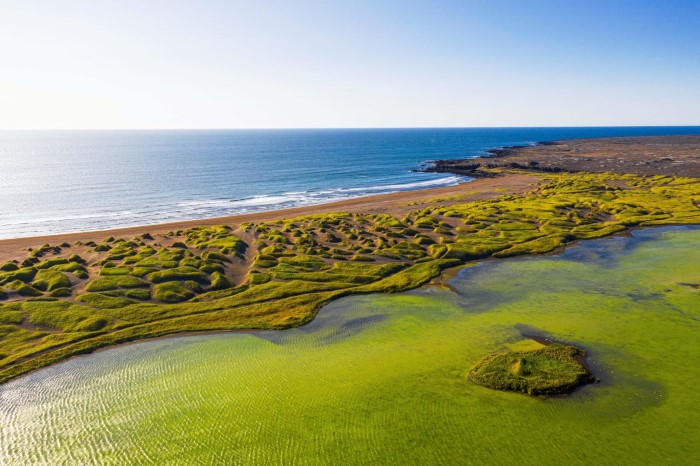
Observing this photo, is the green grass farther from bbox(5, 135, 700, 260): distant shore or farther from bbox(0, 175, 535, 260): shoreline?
bbox(0, 175, 535, 260): shoreline

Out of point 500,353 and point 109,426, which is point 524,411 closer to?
point 500,353

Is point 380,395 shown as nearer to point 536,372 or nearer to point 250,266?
point 536,372

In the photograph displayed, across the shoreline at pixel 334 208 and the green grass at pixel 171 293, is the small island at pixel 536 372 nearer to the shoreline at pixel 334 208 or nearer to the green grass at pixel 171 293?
the green grass at pixel 171 293

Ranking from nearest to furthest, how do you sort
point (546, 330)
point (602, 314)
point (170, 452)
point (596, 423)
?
1. point (170, 452)
2. point (596, 423)
3. point (546, 330)
4. point (602, 314)

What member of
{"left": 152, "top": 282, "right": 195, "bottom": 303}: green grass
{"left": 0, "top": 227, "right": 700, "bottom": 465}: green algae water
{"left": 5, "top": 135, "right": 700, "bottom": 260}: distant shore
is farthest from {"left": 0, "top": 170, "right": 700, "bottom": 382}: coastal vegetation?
{"left": 5, "top": 135, "right": 700, "bottom": 260}: distant shore

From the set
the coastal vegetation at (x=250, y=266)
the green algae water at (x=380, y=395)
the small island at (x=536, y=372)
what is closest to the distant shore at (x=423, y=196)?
the coastal vegetation at (x=250, y=266)

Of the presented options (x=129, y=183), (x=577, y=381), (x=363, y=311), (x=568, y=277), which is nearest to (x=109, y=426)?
(x=363, y=311)
